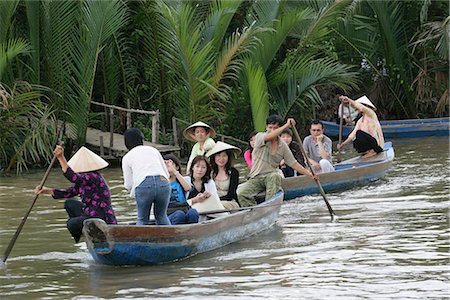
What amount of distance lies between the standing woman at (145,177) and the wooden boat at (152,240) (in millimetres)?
251

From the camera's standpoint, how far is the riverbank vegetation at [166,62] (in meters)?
17.8

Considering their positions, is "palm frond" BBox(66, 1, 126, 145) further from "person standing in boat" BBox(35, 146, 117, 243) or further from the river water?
"person standing in boat" BBox(35, 146, 117, 243)

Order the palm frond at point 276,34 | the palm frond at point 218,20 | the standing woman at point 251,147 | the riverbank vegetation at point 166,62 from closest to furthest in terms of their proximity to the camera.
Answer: the standing woman at point 251,147
the riverbank vegetation at point 166,62
the palm frond at point 218,20
the palm frond at point 276,34

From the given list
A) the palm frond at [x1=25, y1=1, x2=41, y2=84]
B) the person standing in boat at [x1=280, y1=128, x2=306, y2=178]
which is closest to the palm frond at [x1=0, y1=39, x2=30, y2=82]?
the palm frond at [x1=25, y1=1, x2=41, y2=84]

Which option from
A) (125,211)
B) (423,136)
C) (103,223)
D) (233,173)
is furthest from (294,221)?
(423,136)

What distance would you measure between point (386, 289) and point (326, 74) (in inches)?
483

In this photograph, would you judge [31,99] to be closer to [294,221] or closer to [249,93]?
[249,93]

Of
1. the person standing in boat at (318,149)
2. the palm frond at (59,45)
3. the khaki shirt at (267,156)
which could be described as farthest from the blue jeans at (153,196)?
the palm frond at (59,45)

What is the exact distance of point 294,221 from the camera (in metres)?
11.9

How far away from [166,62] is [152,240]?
1075 centimetres

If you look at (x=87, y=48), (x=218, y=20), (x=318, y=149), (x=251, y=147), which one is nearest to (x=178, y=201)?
(x=251, y=147)

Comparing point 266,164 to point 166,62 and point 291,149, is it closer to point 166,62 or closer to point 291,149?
→ point 291,149

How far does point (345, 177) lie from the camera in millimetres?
14461

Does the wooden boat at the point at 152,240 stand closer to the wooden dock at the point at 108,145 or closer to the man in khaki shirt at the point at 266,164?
the man in khaki shirt at the point at 266,164
